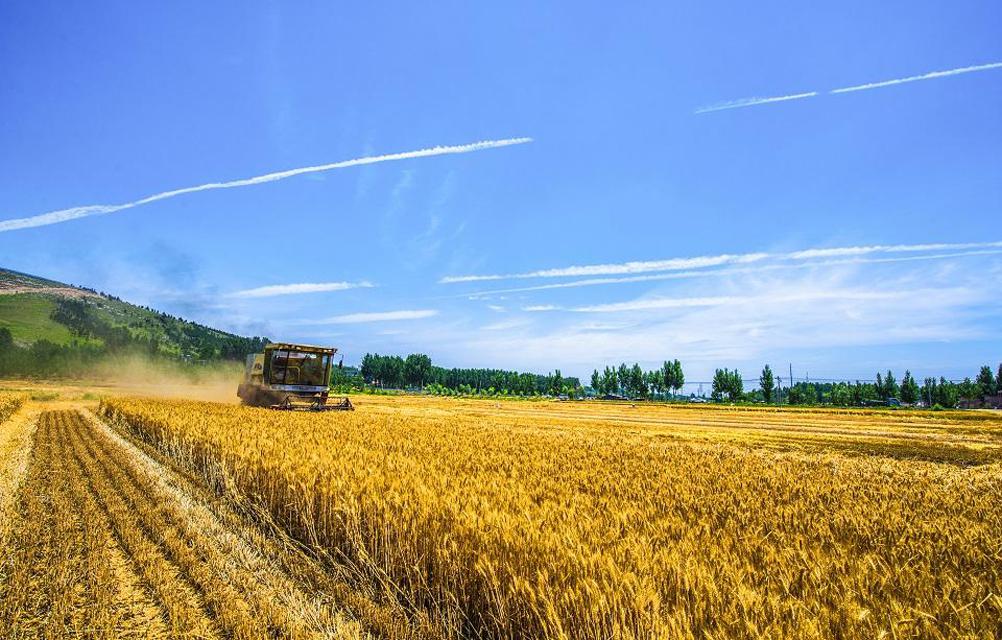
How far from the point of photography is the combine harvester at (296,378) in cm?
2439

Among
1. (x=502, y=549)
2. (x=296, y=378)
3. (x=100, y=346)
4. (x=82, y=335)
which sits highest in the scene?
(x=82, y=335)

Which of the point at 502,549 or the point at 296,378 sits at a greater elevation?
the point at 296,378

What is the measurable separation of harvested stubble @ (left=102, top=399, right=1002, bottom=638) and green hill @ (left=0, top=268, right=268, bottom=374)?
113m

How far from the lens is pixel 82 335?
142m

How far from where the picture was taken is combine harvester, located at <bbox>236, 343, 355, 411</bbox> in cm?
2439

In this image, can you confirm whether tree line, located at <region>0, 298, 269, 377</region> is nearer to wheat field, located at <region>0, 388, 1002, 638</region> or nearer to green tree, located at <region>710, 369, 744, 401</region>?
wheat field, located at <region>0, 388, 1002, 638</region>

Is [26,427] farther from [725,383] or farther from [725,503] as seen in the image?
[725,383]

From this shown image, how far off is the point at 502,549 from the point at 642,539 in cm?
100

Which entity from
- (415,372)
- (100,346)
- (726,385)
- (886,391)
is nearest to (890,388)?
(886,391)

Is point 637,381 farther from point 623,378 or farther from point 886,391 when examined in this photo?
point 886,391

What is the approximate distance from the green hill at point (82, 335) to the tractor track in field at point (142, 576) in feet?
363

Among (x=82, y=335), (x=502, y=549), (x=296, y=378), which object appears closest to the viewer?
(x=502, y=549)

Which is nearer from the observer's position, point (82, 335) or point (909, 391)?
point (909, 391)

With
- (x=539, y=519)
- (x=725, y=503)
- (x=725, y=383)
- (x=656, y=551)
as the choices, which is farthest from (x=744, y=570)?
(x=725, y=383)
